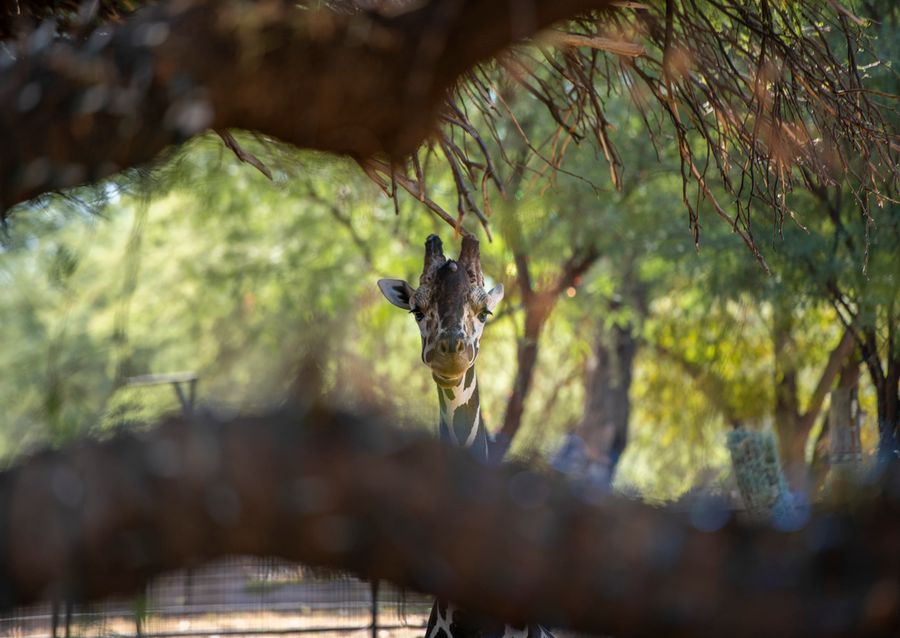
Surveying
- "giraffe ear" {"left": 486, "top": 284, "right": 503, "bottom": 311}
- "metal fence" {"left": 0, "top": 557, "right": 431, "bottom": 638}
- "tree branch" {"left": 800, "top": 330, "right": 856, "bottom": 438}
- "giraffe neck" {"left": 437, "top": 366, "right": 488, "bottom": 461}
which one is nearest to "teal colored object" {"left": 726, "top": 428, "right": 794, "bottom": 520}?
"tree branch" {"left": 800, "top": 330, "right": 856, "bottom": 438}

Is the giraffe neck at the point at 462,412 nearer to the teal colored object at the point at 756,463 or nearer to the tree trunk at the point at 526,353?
the teal colored object at the point at 756,463

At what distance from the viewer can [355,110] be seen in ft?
7.38

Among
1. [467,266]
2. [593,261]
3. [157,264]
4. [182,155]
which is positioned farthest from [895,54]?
[157,264]

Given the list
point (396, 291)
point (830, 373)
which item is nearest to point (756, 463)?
point (830, 373)

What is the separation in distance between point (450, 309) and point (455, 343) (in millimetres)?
208

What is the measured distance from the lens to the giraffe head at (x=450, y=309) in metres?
5.61

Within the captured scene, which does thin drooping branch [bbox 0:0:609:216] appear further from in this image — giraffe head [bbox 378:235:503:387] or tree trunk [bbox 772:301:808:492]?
tree trunk [bbox 772:301:808:492]

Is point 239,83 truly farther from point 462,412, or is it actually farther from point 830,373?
point 830,373

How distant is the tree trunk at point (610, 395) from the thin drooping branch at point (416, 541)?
16934 millimetres

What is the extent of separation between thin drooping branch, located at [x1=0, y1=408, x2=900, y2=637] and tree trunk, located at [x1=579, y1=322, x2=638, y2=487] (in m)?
16.9

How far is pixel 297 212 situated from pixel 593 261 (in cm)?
482

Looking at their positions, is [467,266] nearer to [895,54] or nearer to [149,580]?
[149,580]

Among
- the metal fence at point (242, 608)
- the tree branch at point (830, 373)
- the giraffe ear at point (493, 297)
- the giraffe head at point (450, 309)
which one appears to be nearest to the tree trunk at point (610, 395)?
the tree branch at point (830, 373)

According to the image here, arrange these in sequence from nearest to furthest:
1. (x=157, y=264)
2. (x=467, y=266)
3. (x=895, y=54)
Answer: (x=467, y=266) < (x=895, y=54) < (x=157, y=264)
